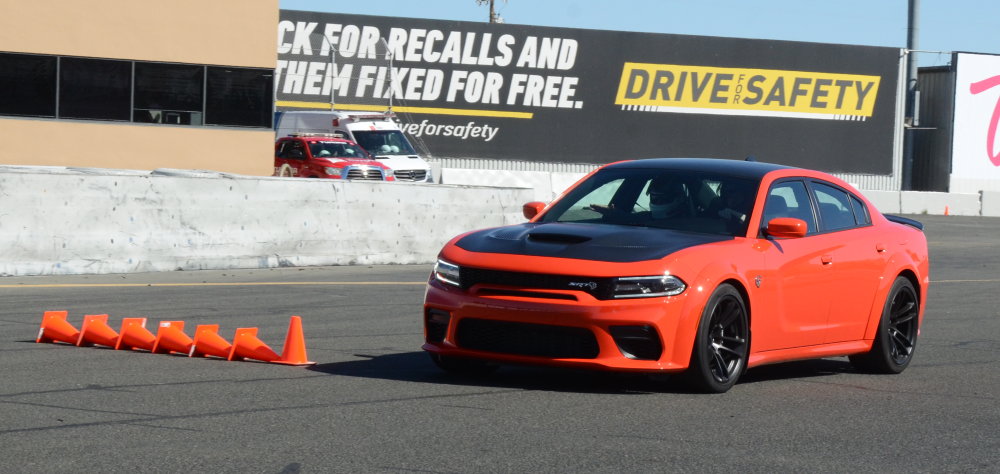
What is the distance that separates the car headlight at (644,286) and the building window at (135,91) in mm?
23356

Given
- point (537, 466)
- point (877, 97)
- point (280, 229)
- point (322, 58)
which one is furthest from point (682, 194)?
point (877, 97)

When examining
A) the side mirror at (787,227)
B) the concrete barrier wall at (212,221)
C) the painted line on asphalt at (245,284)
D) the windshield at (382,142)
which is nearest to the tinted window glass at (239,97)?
the windshield at (382,142)

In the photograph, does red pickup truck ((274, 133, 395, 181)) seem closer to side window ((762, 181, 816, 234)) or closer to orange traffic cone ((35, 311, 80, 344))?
orange traffic cone ((35, 311, 80, 344))

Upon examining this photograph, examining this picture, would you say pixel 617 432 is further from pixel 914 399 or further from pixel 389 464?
pixel 914 399

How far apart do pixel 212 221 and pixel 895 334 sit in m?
9.83

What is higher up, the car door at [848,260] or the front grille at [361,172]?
the front grille at [361,172]

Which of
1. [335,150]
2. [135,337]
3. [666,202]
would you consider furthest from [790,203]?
[335,150]

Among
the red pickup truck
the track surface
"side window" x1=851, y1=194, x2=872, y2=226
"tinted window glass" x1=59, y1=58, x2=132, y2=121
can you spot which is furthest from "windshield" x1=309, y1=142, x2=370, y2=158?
"side window" x1=851, y1=194, x2=872, y2=226

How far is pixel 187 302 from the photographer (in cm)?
1301

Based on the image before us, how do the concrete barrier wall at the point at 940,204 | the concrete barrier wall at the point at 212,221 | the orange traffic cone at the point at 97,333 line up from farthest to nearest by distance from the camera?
the concrete barrier wall at the point at 940,204 < the concrete barrier wall at the point at 212,221 < the orange traffic cone at the point at 97,333

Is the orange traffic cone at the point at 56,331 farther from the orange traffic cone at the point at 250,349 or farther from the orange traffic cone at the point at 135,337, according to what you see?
the orange traffic cone at the point at 250,349

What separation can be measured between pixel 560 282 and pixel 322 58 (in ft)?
120

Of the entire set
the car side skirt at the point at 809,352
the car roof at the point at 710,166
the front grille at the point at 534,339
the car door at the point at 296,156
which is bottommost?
the car side skirt at the point at 809,352

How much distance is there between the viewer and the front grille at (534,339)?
7730 millimetres
